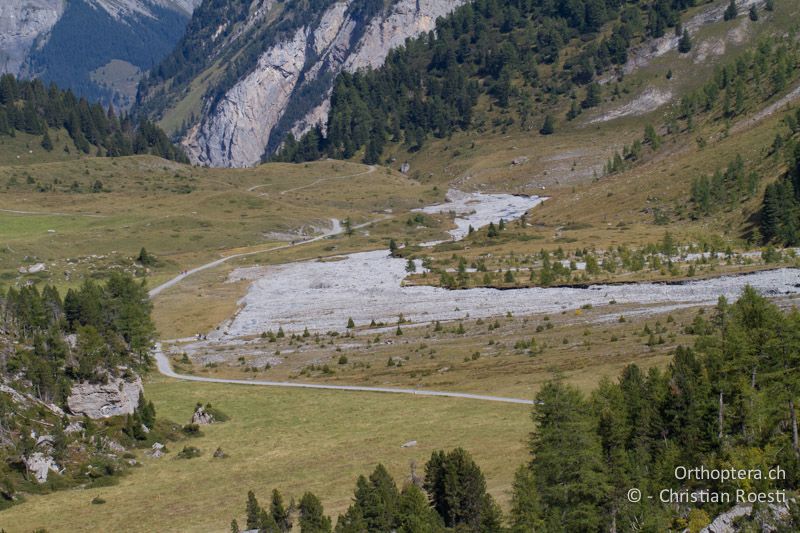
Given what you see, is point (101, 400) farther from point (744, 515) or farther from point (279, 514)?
point (744, 515)

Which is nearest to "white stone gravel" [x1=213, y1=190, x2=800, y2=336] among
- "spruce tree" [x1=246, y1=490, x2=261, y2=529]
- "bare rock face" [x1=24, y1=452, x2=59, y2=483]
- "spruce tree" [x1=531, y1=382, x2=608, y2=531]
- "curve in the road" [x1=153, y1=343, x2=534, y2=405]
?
"curve in the road" [x1=153, y1=343, x2=534, y2=405]

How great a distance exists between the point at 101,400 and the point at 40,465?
8.57 meters

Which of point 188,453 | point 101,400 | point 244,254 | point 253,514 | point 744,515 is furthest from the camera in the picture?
point 244,254

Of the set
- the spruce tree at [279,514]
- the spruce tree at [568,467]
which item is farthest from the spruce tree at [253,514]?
the spruce tree at [568,467]

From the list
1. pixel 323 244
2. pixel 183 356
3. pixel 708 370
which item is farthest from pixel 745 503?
pixel 323 244

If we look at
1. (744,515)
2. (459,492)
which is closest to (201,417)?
(459,492)

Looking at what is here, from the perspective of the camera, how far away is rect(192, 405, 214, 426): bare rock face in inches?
2233

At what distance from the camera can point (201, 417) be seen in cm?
5716

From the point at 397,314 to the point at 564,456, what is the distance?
2521 inches

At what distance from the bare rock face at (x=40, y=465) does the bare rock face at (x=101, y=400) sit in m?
6.71

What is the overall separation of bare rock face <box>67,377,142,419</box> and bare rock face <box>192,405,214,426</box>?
431cm

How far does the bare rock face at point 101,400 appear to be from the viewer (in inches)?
2034

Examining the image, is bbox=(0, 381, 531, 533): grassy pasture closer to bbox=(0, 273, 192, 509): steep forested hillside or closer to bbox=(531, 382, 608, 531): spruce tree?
bbox=(0, 273, 192, 509): steep forested hillside

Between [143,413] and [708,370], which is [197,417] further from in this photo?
[708,370]
